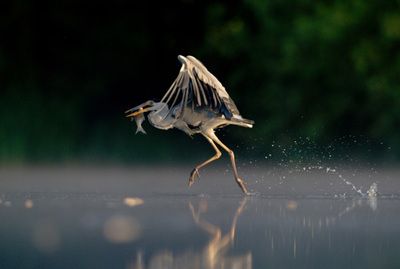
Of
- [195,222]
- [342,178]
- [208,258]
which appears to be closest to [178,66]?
[342,178]

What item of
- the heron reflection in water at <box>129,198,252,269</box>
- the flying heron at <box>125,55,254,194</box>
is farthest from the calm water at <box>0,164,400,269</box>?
the flying heron at <box>125,55,254,194</box>

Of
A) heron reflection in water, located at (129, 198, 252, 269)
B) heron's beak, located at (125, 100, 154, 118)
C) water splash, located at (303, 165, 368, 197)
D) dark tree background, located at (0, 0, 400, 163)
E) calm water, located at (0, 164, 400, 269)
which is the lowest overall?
heron reflection in water, located at (129, 198, 252, 269)

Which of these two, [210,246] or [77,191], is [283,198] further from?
[210,246]

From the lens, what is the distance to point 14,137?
15211mm

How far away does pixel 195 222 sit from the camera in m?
7.64

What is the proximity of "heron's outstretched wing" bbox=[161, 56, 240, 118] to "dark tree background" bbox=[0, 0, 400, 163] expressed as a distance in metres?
4.77

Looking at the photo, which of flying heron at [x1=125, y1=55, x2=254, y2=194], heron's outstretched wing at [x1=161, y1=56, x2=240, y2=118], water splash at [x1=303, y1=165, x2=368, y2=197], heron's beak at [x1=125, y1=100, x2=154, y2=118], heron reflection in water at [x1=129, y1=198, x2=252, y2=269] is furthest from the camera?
water splash at [x1=303, y1=165, x2=368, y2=197]

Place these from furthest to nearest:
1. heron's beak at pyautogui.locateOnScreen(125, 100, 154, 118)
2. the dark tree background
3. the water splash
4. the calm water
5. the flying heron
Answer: the dark tree background
the water splash
heron's beak at pyautogui.locateOnScreen(125, 100, 154, 118)
the flying heron
the calm water

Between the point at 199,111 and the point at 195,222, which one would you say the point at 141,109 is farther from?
the point at 195,222

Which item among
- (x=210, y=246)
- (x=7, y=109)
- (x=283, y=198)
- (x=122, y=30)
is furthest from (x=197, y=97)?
(x=122, y=30)

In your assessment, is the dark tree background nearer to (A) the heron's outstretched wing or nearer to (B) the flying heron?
(B) the flying heron

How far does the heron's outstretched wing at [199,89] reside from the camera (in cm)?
929

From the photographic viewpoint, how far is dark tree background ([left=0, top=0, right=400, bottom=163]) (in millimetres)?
14891

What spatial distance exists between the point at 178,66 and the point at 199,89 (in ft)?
25.3
